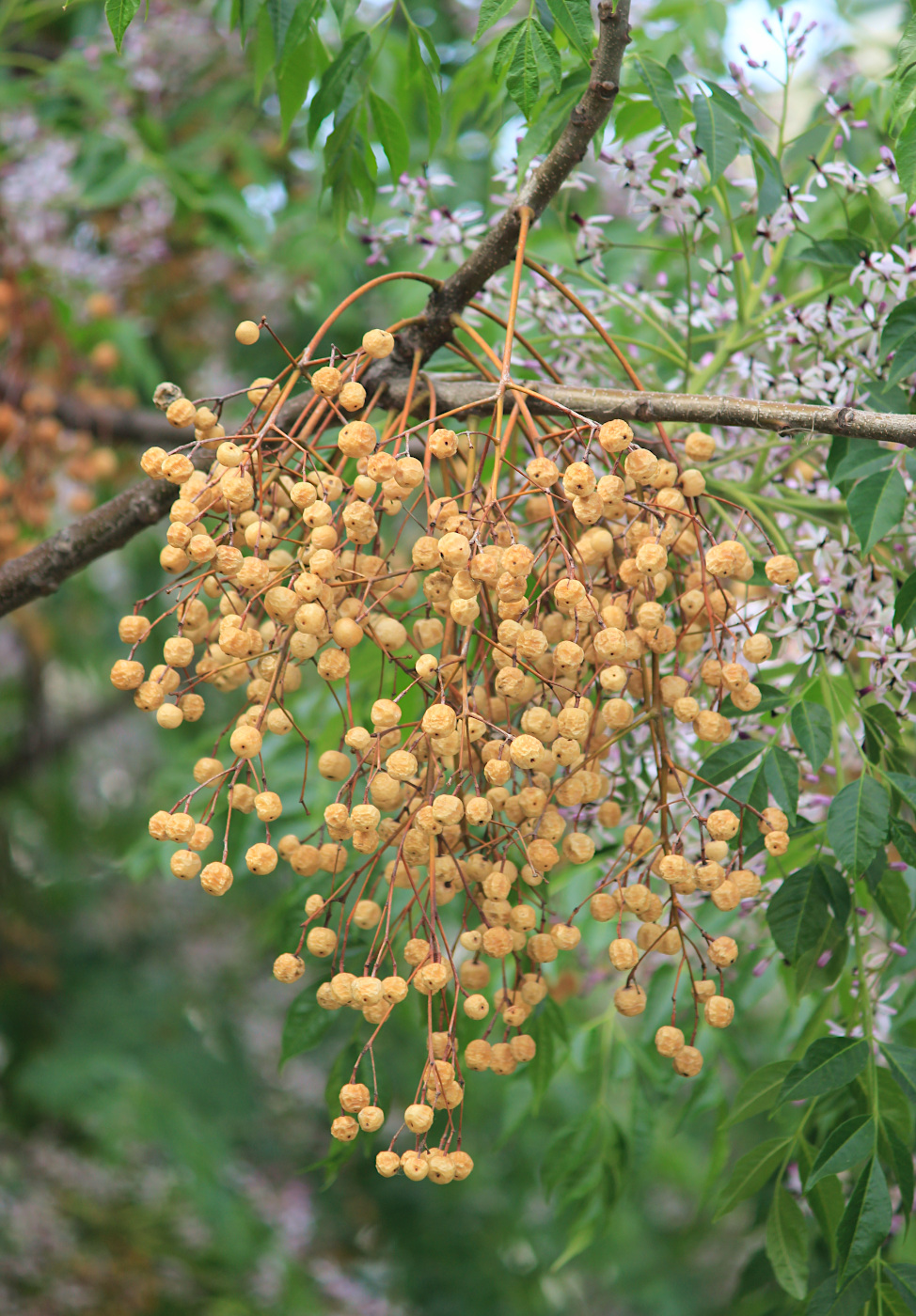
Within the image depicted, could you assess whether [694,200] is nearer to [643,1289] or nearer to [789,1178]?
[789,1178]

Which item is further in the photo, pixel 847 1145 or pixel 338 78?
pixel 338 78

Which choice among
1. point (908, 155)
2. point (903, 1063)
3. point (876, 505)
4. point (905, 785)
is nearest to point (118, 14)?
point (908, 155)

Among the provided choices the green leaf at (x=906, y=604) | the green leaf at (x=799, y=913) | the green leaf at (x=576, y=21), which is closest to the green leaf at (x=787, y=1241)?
the green leaf at (x=799, y=913)

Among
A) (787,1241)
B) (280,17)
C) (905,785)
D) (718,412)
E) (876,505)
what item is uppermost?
(280,17)

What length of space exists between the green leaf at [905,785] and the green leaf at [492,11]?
971mm

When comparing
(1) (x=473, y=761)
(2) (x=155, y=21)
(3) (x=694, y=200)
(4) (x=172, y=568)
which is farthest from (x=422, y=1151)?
(2) (x=155, y=21)

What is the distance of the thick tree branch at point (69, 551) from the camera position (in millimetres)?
1538

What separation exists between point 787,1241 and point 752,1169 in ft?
0.31


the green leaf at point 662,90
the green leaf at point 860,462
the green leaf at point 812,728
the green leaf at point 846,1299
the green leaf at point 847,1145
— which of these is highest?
the green leaf at point 662,90

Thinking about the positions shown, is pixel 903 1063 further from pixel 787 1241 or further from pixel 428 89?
pixel 428 89

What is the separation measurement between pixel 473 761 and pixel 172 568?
383mm

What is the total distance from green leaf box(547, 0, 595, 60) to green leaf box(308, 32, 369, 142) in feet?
1.33

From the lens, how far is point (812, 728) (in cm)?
125

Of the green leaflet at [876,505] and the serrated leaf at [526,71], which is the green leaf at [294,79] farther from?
the green leaflet at [876,505]
